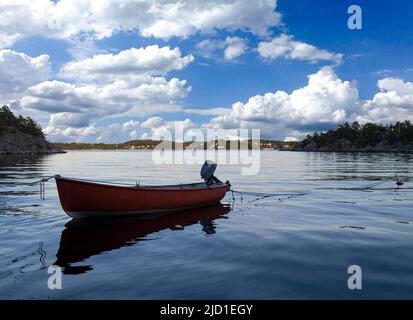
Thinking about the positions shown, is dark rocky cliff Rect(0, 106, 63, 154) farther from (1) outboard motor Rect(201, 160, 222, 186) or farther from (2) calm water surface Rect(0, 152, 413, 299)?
(2) calm water surface Rect(0, 152, 413, 299)

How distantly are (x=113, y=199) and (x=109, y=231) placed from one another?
203 centimetres

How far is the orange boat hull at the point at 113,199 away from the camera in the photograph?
17188 millimetres

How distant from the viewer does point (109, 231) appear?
16500mm

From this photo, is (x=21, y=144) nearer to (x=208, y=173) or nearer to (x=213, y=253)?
(x=208, y=173)

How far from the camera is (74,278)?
10.3m

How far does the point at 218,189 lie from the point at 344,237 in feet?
35.3

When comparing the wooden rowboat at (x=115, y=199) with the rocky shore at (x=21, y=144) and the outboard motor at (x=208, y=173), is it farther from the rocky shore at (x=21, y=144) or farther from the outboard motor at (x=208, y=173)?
the rocky shore at (x=21, y=144)

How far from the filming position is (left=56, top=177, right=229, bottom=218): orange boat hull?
677 inches

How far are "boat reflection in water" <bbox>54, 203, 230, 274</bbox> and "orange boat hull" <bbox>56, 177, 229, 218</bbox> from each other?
0.54 metres

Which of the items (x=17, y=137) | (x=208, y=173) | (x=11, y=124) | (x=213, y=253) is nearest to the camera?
(x=213, y=253)

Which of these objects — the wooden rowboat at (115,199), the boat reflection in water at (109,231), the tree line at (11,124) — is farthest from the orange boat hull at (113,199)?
the tree line at (11,124)

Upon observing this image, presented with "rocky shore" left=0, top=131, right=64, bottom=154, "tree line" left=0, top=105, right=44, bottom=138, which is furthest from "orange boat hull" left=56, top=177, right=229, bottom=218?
"tree line" left=0, top=105, right=44, bottom=138

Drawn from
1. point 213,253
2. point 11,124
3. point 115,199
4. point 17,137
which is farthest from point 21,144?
point 213,253
